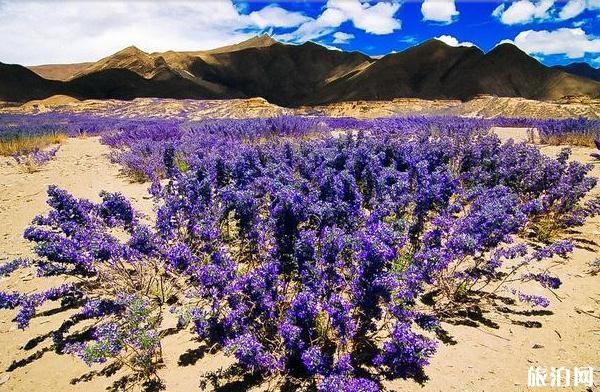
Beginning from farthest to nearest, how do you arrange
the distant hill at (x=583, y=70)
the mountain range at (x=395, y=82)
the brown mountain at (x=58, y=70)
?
the distant hill at (x=583, y=70) < the brown mountain at (x=58, y=70) < the mountain range at (x=395, y=82)

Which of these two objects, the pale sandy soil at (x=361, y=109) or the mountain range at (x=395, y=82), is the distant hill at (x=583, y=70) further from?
the pale sandy soil at (x=361, y=109)

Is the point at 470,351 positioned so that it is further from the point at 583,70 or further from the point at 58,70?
the point at 583,70

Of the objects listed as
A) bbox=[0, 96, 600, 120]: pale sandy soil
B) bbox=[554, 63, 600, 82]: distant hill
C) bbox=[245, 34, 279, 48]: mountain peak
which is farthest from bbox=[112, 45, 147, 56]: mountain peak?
bbox=[554, 63, 600, 82]: distant hill

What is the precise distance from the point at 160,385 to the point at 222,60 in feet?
368

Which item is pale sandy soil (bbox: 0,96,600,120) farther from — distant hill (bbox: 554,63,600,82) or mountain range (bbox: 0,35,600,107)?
distant hill (bbox: 554,63,600,82)

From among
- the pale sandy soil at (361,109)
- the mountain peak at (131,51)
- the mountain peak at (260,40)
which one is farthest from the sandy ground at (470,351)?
the mountain peak at (260,40)

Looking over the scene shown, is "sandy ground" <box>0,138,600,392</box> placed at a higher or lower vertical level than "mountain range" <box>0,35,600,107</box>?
lower

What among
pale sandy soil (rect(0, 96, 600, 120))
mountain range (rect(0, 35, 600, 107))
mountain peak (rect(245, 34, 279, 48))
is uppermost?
mountain peak (rect(245, 34, 279, 48))

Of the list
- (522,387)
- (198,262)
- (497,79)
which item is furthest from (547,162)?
(497,79)

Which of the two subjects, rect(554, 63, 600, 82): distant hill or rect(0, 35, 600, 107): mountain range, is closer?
rect(0, 35, 600, 107): mountain range

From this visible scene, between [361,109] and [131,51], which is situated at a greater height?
[131,51]

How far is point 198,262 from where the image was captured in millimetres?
4254

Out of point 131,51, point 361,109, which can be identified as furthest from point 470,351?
point 131,51

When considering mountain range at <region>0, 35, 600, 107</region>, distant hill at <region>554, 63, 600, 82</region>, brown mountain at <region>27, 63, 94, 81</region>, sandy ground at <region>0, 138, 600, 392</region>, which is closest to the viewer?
sandy ground at <region>0, 138, 600, 392</region>
